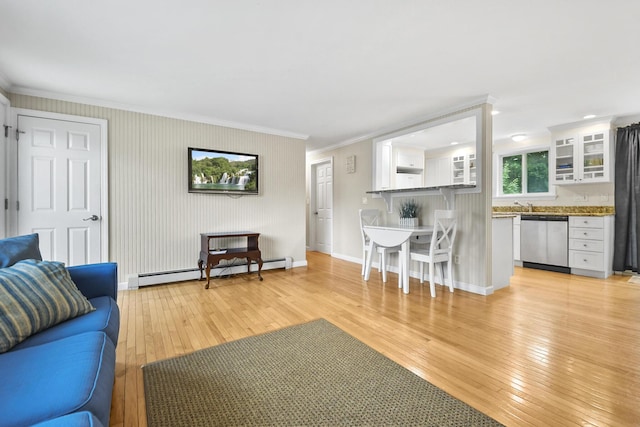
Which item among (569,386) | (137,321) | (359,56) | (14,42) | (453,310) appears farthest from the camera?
(453,310)

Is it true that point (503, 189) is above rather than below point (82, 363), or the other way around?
above

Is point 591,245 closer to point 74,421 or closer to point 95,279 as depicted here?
point 74,421

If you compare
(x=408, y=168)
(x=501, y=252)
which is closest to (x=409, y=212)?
(x=501, y=252)

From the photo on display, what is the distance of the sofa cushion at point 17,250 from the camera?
1.48 metres

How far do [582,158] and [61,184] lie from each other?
6.99m

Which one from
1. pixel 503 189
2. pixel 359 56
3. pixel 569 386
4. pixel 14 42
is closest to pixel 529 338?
pixel 569 386

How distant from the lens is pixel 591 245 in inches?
158

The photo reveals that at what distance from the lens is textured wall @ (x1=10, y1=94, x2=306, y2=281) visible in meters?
3.46

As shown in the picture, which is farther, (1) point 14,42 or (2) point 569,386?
(1) point 14,42

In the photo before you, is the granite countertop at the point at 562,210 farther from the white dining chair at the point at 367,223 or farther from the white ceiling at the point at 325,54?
the white dining chair at the point at 367,223

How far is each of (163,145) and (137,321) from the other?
2.27 metres

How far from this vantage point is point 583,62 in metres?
2.46

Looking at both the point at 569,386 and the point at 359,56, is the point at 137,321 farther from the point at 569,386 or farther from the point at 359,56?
the point at 569,386

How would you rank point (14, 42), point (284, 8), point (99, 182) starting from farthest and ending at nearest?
point (99, 182) → point (14, 42) → point (284, 8)
